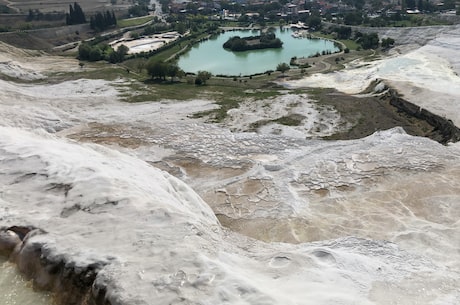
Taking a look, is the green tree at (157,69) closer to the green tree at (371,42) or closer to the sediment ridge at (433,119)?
the sediment ridge at (433,119)

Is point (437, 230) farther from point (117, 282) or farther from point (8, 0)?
point (8, 0)

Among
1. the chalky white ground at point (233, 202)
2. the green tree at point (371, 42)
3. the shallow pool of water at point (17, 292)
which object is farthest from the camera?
the green tree at point (371, 42)

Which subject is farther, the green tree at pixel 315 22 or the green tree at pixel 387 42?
the green tree at pixel 315 22

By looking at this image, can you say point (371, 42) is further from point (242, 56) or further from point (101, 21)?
point (101, 21)

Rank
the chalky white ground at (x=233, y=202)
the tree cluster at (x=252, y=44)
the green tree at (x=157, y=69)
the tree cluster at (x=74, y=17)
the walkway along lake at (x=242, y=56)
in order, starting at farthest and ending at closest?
the tree cluster at (x=74, y=17), the tree cluster at (x=252, y=44), the walkway along lake at (x=242, y=56), the green tree at (x=157, y=69), the chalky white ground at (x=233, y=202)

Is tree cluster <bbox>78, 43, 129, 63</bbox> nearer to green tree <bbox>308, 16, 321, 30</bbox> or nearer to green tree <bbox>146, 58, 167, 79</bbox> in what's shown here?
green tree <bbox>146, 58, 167, 79</bbox>

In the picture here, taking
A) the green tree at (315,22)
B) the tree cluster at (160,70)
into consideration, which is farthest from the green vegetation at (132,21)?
the tree cluster at (160,70)

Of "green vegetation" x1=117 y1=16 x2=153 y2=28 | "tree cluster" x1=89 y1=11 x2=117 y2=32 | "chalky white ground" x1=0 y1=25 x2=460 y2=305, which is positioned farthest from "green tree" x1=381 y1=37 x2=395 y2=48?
"green vegetation" x1=117 y1=16 x2=153 y2=28
